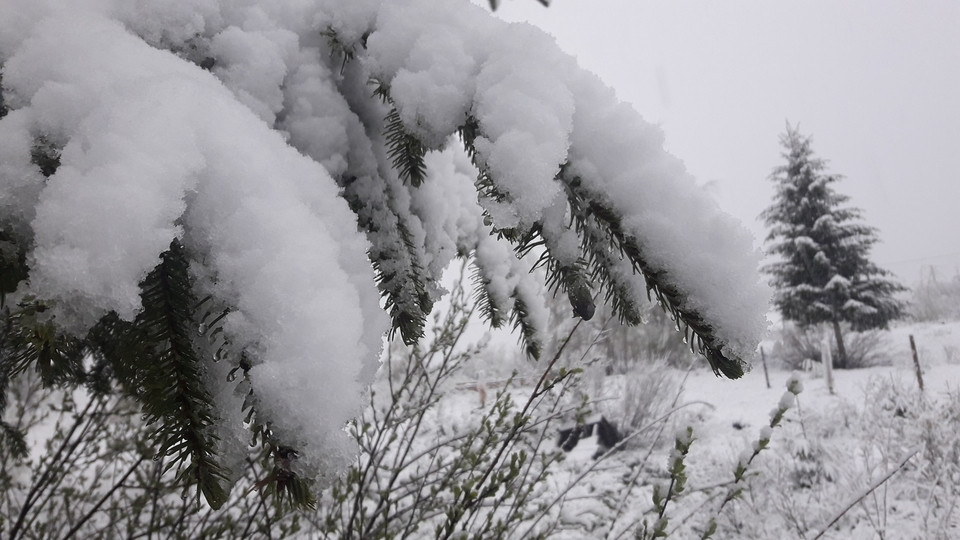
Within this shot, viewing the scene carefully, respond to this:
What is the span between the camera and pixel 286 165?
721 mm

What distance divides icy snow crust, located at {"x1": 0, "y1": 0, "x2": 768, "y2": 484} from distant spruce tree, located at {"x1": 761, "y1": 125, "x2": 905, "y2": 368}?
1399 centimetres

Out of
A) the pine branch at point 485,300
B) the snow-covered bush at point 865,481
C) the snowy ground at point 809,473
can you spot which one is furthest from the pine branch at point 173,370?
the snow-covered bush at point 865,481

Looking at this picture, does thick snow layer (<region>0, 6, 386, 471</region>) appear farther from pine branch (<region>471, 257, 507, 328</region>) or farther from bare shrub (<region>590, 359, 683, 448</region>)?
bare shrub (<region>590, 359, 683, 448</region>)

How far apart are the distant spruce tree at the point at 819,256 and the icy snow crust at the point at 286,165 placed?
14.0 meters

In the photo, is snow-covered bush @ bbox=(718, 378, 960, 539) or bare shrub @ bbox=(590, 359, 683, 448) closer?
snow-covered bush @ bbox=(718, 378, 960, 539)

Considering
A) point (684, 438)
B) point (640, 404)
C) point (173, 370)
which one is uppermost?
point (173, 370)

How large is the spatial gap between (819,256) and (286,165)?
1571 cm

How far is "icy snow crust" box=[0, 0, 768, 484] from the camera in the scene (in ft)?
1.67

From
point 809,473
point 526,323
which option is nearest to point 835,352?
point 809,473

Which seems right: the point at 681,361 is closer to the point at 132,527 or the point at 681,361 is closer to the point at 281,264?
the point at 132,527

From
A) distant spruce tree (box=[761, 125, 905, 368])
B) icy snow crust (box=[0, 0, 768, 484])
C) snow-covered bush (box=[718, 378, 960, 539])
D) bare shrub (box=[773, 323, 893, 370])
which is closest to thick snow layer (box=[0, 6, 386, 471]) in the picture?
icy snow crust (box=[0, 0, 768, 484])

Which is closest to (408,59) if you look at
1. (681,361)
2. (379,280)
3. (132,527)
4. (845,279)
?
(379,280)

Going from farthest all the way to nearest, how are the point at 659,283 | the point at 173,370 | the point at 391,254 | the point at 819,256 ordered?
the point at 819,256, the point at 391,254, the point at 659,283, the point at 173,370

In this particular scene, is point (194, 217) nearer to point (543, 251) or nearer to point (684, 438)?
point (543, 251)
